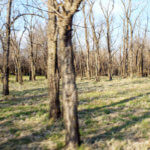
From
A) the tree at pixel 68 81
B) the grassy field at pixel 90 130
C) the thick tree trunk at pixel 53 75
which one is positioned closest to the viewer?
the tree at pixel 68 81

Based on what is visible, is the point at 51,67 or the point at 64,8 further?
the point at 51,67

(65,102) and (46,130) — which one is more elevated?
(65,102)

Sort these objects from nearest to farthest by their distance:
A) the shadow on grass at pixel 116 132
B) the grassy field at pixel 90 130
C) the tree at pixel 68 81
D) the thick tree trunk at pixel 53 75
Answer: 1. the tree at pixel 68 81
2. the grassy field at pixel 90 130
3. the shadow on grass at pixel 116 132
4. the thick tree trunk at pixel 53 75

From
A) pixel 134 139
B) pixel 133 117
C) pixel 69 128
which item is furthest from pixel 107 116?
pixel 69 128

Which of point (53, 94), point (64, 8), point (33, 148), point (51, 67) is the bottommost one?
point (33, 148)

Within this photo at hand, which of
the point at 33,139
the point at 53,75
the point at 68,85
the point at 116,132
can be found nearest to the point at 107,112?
the point at 116,132

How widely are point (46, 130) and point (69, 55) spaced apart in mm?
2516

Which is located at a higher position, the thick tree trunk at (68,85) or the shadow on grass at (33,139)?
the thick tree trunk at (68,85)

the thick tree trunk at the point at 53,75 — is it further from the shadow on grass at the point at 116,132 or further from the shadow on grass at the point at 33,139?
the shadow on grass at the point at 116,132

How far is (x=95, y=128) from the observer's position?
181 inches

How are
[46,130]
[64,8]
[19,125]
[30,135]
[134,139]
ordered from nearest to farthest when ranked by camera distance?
[64,8]
[134,139]
[30,135]
[46,130]
[19,125]

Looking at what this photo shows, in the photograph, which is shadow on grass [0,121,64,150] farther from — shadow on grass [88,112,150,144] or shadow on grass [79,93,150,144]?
shadow on grass [88,112,150,144]

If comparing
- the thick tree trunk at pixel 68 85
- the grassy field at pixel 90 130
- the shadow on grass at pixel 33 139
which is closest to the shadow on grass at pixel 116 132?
the grassy field at pixel 90 130

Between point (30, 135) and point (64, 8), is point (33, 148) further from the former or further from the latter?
point (64, 8)
